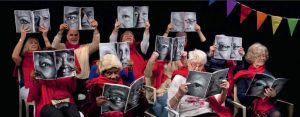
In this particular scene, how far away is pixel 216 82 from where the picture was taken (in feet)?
13.2

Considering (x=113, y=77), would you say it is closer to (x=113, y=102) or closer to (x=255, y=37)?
(x=113, y=102)

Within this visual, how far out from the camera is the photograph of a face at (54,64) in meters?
4.22

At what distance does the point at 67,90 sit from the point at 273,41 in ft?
8.63

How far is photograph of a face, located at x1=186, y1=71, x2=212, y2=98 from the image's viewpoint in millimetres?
3885

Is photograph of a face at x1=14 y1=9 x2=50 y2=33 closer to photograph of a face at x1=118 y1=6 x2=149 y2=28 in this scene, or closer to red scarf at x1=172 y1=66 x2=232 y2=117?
photograph of a face at x1=118 y1=6 x2=149 y2=28

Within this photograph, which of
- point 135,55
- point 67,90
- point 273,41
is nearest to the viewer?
point 67,90

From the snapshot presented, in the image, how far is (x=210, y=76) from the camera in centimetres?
390

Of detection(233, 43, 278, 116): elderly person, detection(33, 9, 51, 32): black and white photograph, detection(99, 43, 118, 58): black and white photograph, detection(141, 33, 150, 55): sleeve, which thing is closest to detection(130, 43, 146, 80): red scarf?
detection(141, 33, 150, 55): sleeve

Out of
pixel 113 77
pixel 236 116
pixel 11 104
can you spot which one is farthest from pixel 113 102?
pixel 11 104

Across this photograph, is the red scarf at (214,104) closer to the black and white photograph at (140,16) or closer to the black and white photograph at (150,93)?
the black and white photograph at (150,93)

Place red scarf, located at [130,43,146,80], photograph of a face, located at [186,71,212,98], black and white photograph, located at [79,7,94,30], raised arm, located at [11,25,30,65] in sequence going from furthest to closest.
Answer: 1. red scarf, located at [130,43,146,80]
2. black and white photograph, located at [79,7,94,30]
3. raised arm, located at [11,25,30,65]
4. photograph of a face, located at [186,71,212,98]

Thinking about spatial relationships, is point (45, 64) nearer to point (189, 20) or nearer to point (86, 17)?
point (86, 17)

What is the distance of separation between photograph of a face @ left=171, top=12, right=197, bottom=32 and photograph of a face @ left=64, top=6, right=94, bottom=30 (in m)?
0.89

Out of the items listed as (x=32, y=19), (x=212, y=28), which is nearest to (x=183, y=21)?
(x=212, y=28)
